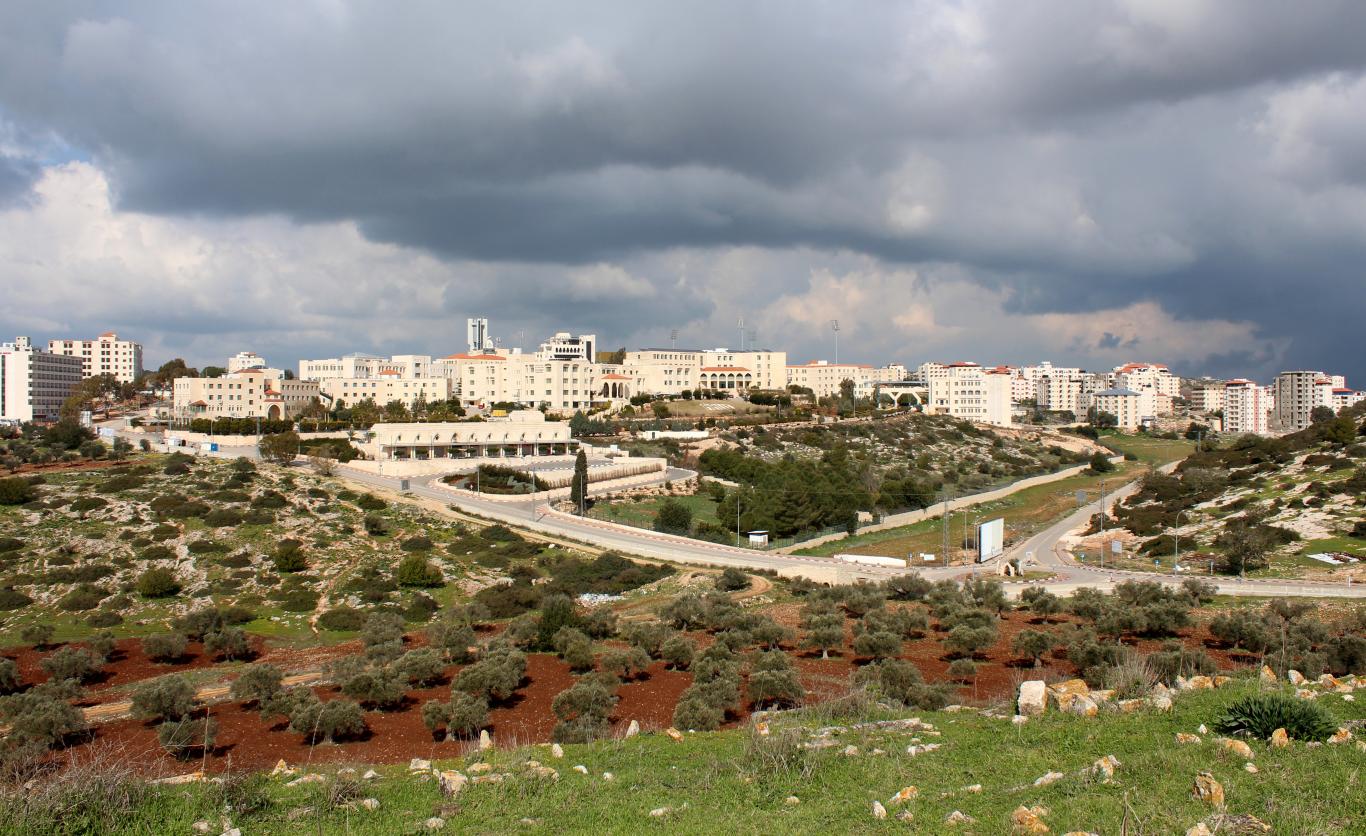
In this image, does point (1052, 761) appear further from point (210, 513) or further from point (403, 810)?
point (210, 513)

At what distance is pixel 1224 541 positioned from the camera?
1512 inches

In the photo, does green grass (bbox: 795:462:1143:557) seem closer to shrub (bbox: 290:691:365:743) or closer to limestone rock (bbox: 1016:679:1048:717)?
shrub (bbox: 290:691:365:743)

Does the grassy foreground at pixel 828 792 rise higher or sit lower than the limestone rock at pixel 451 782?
higher

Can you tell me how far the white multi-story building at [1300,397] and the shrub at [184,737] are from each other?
17845cm

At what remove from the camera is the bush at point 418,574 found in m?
34.4

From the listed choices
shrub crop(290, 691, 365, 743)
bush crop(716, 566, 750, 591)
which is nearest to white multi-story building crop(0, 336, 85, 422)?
bush crop(716, 566, 750, 591)

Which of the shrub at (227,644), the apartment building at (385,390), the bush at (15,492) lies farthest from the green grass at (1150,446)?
the bush at (15,492)

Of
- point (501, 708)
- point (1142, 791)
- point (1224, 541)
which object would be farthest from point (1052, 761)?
point (1224, 541)

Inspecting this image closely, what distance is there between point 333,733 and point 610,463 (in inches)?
1934

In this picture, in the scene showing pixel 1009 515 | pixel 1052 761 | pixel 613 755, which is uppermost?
pixel 1052 761

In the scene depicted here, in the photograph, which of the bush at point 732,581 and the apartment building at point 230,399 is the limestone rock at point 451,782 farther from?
the apartment building at point 230,399

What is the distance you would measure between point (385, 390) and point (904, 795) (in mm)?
114789

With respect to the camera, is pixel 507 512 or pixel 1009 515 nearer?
pixel 507 512

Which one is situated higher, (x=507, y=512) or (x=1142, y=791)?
(x=1142, y=791)
